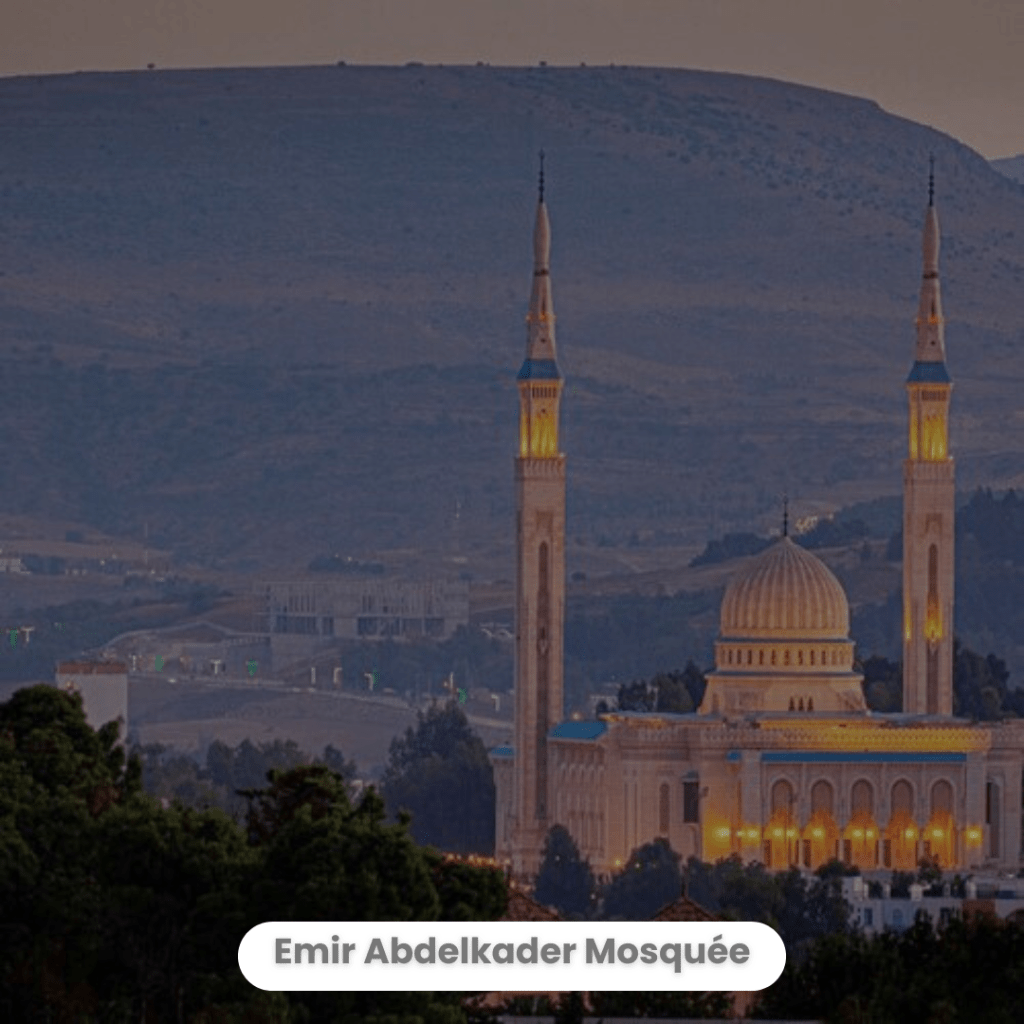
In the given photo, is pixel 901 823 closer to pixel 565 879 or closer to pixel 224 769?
pixel 565 879

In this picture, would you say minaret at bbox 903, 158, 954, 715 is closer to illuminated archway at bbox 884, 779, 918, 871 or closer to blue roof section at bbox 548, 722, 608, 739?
illuminated archway at bbox 884, 779, 918, 871

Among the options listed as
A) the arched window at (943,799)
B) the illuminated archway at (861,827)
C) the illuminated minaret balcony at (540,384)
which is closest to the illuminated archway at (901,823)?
the illuminated archway at (861,827)

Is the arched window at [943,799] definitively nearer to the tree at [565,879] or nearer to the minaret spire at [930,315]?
the tree at [565,879]

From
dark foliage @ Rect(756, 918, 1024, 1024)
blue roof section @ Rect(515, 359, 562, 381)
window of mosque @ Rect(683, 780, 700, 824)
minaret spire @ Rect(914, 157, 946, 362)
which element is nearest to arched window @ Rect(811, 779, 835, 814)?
window of mosque @ Rect(683, 780, 700, 824)

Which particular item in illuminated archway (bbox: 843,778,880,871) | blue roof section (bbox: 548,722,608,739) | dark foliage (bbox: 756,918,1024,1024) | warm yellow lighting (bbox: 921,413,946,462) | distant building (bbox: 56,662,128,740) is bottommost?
dark foliage (bbox: 756,918,1024,1024)

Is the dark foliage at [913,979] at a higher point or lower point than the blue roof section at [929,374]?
lower

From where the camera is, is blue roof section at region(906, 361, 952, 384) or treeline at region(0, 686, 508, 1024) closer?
treeline at region(0, 686, 508, 1024)

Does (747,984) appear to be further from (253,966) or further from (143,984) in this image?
(143,984)
